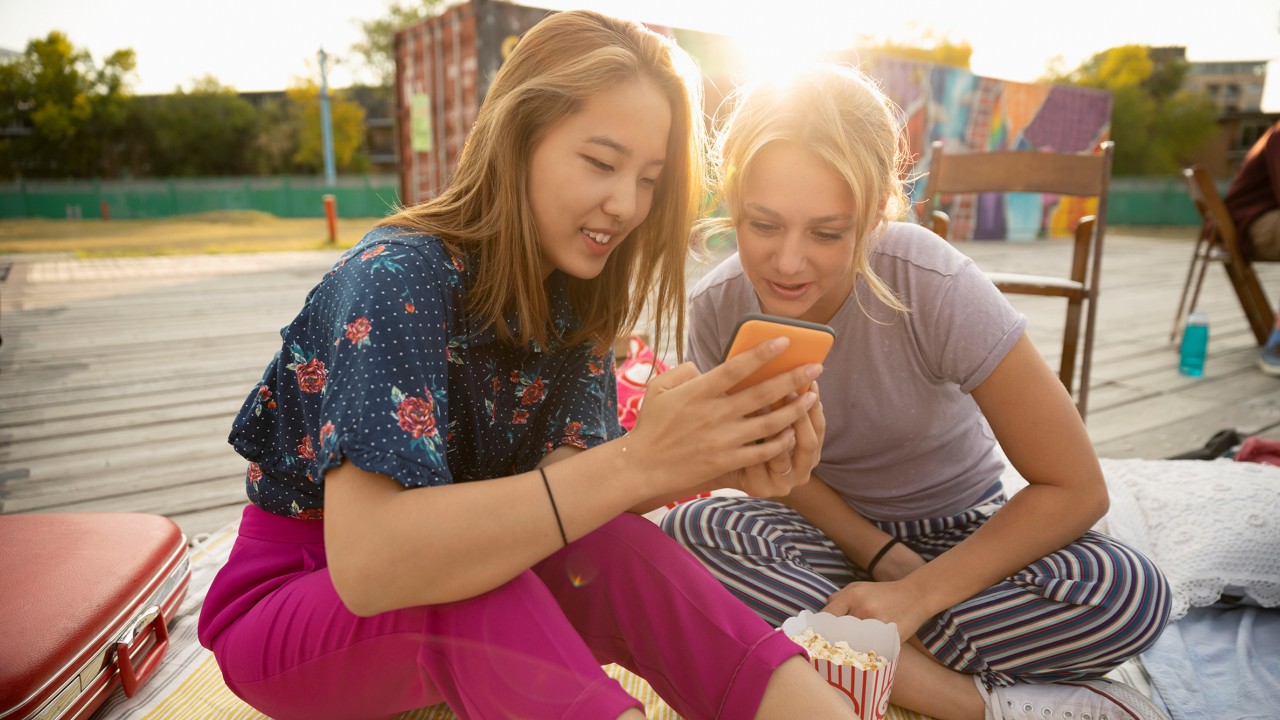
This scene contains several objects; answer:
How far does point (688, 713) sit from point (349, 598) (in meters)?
0.51

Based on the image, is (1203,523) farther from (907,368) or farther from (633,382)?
(633,382)

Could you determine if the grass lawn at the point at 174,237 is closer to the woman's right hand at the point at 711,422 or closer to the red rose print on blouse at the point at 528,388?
the red rose print on blouse at the point at 528,388

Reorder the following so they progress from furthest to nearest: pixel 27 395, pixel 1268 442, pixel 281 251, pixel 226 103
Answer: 1. pixel 226 103
2. pixel 281 251
3. pixel 27 395
4. pixel 1268 442

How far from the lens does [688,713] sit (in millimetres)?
1058

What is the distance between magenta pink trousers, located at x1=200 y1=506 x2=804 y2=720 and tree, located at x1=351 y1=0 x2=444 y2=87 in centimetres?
3576

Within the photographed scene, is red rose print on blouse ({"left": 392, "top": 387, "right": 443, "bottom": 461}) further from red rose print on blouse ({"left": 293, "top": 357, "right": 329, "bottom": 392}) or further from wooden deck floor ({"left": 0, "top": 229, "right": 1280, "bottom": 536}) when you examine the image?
wooden deck floor ({"left": 0, "top": 229, "right": 1280, "bottom": 536})

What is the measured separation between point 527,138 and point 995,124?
54.7 feet

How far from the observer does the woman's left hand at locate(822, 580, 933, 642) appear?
1.30 meters

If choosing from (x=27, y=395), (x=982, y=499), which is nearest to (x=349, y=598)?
(x=982, y=499)

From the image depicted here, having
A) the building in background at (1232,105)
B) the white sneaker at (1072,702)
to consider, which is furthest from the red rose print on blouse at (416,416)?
the building in background at (1232,105)

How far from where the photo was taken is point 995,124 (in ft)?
50.4

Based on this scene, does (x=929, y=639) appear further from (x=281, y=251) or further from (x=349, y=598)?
(x=281, y=251)

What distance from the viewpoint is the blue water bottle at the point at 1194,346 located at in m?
4.08

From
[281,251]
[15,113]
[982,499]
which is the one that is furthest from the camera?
[15,113]
